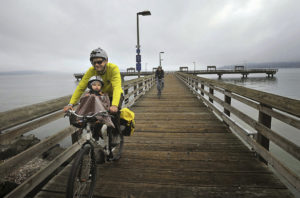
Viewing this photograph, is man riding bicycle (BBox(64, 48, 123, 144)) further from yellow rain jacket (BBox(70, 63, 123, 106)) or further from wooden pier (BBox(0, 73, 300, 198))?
wooden pier (BBox(0, 73, 300, 198))

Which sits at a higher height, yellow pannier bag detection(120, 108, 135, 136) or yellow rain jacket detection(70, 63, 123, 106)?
yellow rain jacket detection(70, 63, 123, 106)

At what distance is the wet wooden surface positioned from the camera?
2322mm

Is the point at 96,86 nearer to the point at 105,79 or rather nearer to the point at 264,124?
the point at 105,79

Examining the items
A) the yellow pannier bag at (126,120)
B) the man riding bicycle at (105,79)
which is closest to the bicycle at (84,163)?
the man riding bicycle at (105,79)

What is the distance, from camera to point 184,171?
2.78m

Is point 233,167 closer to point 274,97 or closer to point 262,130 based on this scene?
point 262,130

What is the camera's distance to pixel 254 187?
2.35 meters

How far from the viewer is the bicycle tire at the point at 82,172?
68.4 inches

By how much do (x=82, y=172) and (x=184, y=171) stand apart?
5.32 feet

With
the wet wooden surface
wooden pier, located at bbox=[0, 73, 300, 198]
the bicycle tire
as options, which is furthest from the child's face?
the wet wooden surface

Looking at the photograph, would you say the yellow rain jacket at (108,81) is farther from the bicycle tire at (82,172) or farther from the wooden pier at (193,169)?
the wooden pier at (193,169)

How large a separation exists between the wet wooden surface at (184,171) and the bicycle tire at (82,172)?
1.06 ft

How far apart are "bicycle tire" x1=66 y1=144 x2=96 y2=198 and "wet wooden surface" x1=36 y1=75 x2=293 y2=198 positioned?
0.32 meters

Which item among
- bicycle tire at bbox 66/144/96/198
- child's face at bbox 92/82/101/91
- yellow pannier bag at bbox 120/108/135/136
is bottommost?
bicycle tire at bbox 66/144/96/198
